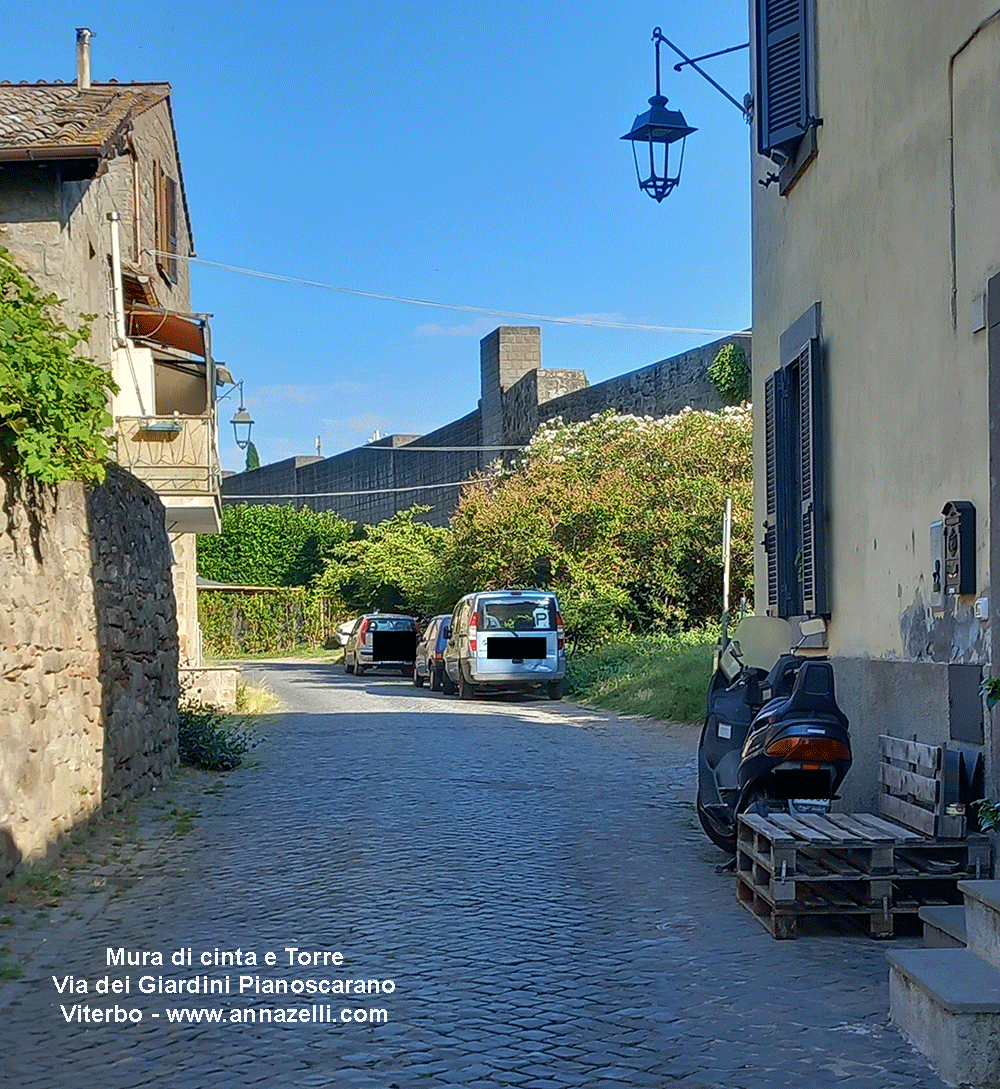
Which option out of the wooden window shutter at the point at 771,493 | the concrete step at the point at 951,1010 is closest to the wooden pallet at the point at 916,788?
the concrete step at the point at 951,1010

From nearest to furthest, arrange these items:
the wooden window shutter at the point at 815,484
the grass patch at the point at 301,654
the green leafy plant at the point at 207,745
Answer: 1. the wooden window shutter at the point at 815,484
2. the green leafy plant at the point at 207,745
3. the grass patch at the point at 301,654

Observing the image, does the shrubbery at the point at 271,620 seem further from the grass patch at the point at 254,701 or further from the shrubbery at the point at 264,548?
the grass patch at the point at 254,701

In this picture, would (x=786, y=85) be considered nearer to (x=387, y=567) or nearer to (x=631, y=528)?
(x=631, y=528)

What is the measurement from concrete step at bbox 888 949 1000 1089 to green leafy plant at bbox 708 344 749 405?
74.5ft

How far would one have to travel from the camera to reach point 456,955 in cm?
600

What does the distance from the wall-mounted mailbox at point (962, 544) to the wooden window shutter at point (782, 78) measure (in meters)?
3.91

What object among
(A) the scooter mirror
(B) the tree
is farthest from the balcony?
(B) the tree

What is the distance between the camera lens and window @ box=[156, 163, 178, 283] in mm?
22547

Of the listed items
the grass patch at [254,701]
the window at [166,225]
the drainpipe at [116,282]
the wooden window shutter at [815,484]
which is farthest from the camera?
the window at [166,225]

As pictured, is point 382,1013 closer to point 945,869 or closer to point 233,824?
point 945,869

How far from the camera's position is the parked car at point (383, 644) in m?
32.6

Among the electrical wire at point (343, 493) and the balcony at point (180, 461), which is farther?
the electrical wire at point (343, 493)

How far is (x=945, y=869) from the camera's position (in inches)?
240

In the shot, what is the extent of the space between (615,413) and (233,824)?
21009 mm
